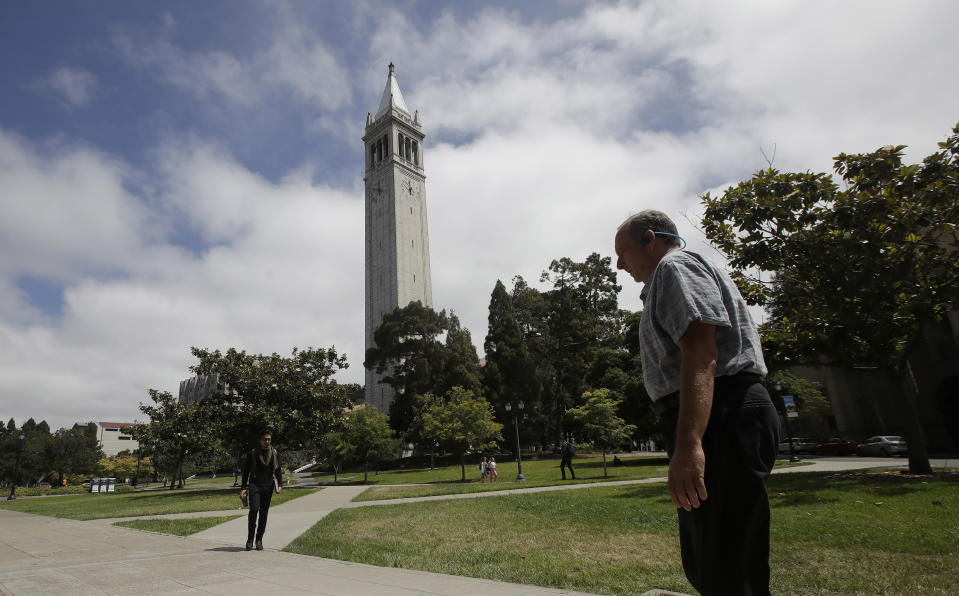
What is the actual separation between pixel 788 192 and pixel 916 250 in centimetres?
309

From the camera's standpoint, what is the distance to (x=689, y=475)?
1.83 meters

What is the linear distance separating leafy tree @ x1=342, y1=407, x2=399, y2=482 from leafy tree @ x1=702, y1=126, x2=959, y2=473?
2412cm

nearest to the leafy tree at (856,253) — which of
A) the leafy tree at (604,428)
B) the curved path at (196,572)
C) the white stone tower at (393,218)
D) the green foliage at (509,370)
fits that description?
the leafy tree at (604,428)

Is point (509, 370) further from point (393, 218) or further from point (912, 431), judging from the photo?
point (393, 218)

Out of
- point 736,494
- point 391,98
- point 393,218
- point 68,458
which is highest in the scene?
point 391,98

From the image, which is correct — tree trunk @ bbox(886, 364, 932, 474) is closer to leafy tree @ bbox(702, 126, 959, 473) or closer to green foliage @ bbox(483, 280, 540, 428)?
leafy tree @ bbox(702, 126, 959, 473)

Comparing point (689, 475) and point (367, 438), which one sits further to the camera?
point (367, 438)

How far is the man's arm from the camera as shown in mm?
1825

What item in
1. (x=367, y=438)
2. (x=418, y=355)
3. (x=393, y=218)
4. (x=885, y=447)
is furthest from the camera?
(x=393, y=218)

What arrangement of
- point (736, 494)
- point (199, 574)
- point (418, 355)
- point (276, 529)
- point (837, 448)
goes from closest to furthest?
point (736, 494) → point (199, 574) → point (276, 529) → point (837, 448) → point (418, 355)

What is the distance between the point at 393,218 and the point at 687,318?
74301 mm

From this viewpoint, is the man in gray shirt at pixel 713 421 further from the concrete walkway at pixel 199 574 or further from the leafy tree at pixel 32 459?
the leafy tree at pixel 32 459

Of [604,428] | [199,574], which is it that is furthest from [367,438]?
[199,574]

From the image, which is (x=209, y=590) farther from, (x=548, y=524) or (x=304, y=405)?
(x=304, y=405)
